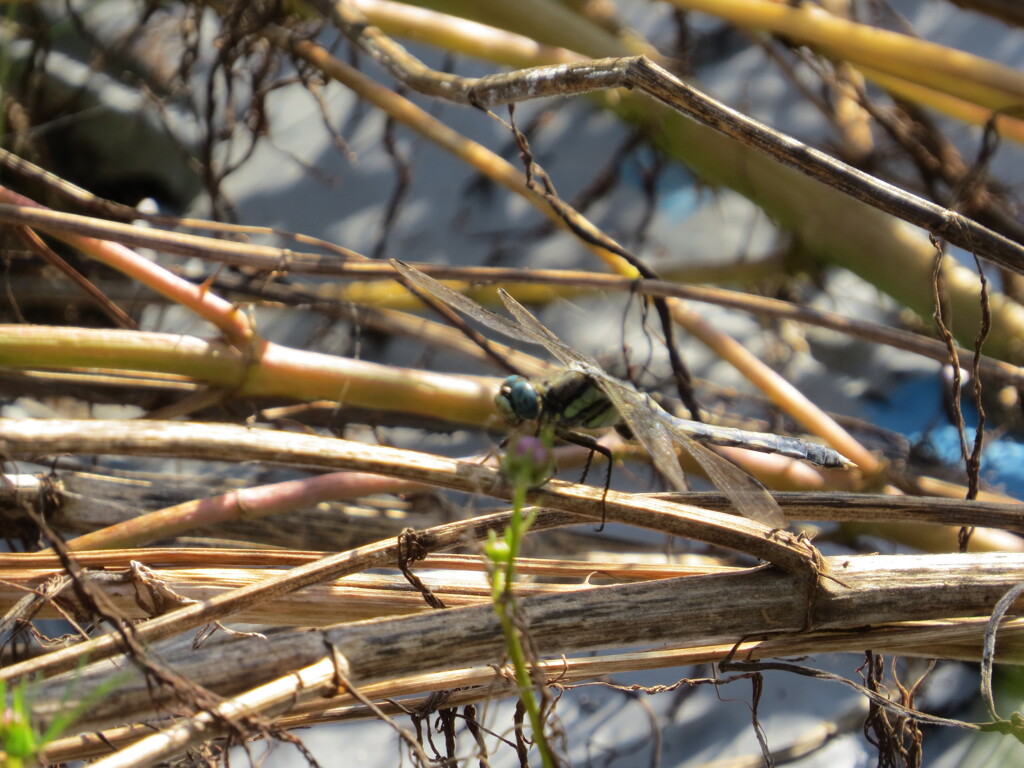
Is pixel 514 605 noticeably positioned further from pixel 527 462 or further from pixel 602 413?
pixel 602 413

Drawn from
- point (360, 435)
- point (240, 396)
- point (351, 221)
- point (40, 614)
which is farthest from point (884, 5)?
point (40, 614)

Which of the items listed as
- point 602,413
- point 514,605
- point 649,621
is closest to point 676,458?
point 602,413

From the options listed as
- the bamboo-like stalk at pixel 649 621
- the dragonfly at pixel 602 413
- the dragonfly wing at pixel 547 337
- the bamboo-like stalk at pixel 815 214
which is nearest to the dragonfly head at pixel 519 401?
the dragonfly at pixel 602 413

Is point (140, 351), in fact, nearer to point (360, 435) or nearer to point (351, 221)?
point (360, 435)

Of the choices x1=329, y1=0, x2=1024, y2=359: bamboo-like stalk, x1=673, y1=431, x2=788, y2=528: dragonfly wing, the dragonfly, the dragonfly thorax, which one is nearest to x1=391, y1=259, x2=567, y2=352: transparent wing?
the dragonfly

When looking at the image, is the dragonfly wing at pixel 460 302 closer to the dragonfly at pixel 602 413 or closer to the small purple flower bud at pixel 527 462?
the dragonfly at pixel 602 413

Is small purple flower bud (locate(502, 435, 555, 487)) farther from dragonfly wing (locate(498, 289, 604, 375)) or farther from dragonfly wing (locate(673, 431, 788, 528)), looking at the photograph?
dragonfly wing (locate(498, 289, 604, 375))
